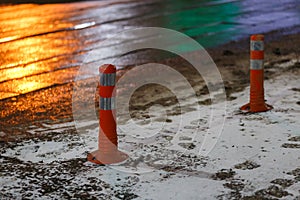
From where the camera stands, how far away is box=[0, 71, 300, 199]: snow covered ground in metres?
6.01

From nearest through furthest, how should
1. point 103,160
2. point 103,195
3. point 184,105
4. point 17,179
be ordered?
point 103,195 < point 17,179 < point 103,160 < point 184,105

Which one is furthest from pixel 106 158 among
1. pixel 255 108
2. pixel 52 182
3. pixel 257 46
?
pixel 257 46

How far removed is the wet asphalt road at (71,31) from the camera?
A: 9.55m

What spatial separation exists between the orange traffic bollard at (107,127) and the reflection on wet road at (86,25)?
3356 millimetres

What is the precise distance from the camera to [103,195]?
5.92m

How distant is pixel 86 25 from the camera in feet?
51.6

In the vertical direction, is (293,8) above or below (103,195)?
above

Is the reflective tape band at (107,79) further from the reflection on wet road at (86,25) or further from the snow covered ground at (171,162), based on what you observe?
the reflection on wet road at (86,25)

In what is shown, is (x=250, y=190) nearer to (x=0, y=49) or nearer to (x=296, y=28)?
(x=0, y=49)

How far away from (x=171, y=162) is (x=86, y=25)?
31.0 ft

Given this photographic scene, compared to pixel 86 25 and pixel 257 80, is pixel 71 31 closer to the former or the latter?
pixel 86 25

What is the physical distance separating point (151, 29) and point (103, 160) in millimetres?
8768

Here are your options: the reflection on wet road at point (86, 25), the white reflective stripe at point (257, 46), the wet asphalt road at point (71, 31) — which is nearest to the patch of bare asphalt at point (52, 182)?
the wet asphalt road at point (71, 31)

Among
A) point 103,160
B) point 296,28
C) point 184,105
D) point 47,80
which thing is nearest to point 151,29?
point 296,28
